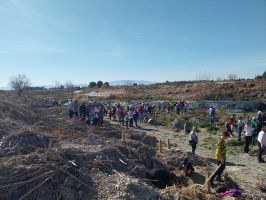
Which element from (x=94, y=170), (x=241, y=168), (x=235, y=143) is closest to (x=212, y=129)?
(x=235, y=143)

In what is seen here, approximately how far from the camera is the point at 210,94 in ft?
132

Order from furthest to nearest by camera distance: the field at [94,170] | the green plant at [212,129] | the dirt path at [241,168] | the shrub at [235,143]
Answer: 1. the green plant at [212,129]
2. the shrub at [235,143]
3. the dirt path at [241,168]
4. the field at [94,170]

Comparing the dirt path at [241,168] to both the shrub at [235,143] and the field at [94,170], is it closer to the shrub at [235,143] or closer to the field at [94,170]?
the field at [94,170]

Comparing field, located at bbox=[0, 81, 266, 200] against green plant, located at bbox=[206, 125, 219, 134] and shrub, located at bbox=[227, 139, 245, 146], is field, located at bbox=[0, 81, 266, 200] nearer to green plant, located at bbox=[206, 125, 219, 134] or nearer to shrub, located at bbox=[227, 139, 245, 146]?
shrub, located at bbox=[227, 139, 245, 146]

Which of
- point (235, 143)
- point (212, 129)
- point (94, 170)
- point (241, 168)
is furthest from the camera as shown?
point (212, 129)

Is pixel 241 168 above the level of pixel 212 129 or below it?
below

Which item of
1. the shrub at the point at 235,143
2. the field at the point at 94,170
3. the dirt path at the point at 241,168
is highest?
the field at the point at 94,170

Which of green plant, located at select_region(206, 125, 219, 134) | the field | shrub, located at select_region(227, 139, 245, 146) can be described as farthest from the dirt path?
green plant, located at select_region(206, 125, 219, 134)

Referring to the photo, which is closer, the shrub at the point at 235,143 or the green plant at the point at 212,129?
the shrub at the point at 235,143

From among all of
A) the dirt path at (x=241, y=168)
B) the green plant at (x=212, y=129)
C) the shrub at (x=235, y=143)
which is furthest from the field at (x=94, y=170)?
the green plant at (x=212, y=129)

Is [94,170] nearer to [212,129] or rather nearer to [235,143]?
[235,143]

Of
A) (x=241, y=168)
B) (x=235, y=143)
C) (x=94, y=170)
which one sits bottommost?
(x=241, y=168)

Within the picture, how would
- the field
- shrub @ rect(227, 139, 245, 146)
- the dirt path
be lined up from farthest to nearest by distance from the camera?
shrub @ rect(227, 139, 245, 146)
the dirt path
the field

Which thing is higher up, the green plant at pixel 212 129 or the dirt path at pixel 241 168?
the green plant at pixel 212 129
